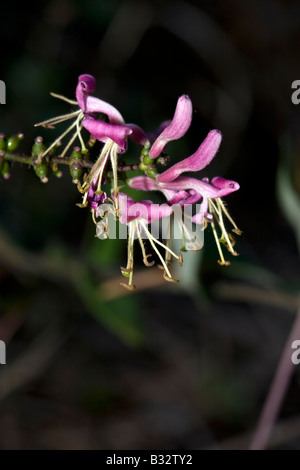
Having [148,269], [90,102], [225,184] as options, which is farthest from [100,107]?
[148,269]

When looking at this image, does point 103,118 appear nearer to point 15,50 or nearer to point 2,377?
point 2,377

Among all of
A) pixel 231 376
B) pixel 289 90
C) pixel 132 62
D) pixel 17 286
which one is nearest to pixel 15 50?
pixel 132 62

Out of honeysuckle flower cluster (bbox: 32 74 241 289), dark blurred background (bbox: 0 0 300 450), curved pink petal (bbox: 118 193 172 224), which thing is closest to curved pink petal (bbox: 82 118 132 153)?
honeysuckle flower cluster (bbox: 32 74 241 289)

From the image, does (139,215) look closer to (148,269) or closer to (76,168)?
(76,168)

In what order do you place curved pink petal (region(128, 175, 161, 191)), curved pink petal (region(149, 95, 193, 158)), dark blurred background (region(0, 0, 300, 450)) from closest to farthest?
curved pink petal (region(149, 95, 193, 158)), curved pink petal (region(128, 175, 161, 191)), dark blurred background (region(0, 0, 300, 450))

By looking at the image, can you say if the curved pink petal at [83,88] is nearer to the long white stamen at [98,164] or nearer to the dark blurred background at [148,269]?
the long white stamen at [98,164]

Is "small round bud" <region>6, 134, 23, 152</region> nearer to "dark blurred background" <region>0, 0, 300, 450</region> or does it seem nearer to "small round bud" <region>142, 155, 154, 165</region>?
"small round bud" <region>142, 155, 154, 165</region>

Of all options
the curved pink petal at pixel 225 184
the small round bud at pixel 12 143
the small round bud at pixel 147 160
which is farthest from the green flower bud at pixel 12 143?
the curved pink petal at pixel 225 184
